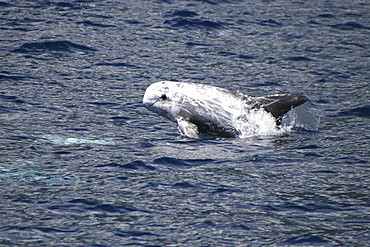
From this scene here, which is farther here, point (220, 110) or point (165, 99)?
point (165, 99)

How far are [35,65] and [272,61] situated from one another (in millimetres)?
8025

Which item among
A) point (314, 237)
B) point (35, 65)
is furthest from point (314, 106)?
point (35, 65)

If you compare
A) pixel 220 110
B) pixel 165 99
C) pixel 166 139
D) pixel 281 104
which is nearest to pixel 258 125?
pixel 281 104

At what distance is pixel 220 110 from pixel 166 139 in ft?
4.42

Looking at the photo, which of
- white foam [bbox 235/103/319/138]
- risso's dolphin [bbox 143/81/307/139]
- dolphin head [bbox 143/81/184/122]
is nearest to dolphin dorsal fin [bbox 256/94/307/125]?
risso's dolphin [bbox 143/81/307/139]

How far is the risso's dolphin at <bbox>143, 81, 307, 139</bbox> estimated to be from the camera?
11188mm

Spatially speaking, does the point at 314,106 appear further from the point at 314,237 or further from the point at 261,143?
the point at 314,237

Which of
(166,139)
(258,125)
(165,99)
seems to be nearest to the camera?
(166,139)

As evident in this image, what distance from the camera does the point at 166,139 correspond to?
11.1m

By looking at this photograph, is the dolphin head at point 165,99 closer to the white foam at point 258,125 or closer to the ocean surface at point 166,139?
the ocean surface at point 166,139

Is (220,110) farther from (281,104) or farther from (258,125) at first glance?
(281,104)

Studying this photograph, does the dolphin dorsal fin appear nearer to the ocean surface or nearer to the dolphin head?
the ocean surface

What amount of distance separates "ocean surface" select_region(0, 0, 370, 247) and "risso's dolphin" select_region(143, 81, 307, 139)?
39cm

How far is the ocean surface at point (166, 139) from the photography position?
7.27 m
